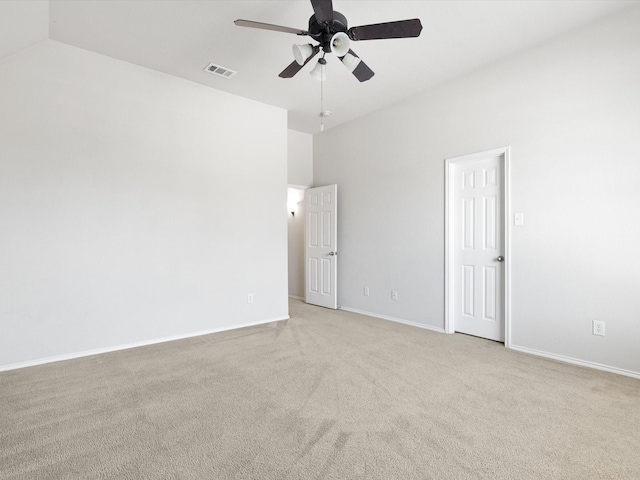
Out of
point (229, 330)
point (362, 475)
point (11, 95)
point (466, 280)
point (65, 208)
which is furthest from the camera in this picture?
point (229, 330)

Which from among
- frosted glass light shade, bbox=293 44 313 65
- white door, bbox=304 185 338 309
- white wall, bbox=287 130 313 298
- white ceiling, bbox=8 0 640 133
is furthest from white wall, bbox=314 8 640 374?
frosted glass light shade, bbox=293 44 313 65

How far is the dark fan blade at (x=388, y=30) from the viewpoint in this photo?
2162 mm

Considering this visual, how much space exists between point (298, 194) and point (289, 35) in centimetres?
412

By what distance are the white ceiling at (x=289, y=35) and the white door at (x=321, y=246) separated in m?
1.92

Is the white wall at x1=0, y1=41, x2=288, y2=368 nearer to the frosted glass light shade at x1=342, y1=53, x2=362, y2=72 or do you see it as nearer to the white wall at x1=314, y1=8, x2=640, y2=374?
the white wall at x1=314, y1=8, x2=640, y2=374

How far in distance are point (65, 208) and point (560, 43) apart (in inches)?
192

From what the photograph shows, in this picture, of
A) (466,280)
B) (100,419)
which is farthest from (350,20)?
(100,419)

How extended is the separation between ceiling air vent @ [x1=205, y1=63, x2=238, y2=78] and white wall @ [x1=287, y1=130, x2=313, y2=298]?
2.00m

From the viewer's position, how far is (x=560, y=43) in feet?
10.3

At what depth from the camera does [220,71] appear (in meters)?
3.77

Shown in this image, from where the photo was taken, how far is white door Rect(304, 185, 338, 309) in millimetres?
5512

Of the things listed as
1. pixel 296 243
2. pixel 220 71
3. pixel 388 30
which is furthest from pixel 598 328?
pixel 296 243

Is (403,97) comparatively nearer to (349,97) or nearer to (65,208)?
(349,97)

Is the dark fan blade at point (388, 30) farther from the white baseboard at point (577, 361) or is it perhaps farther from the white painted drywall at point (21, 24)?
the white baseboard at point (577, 361)
